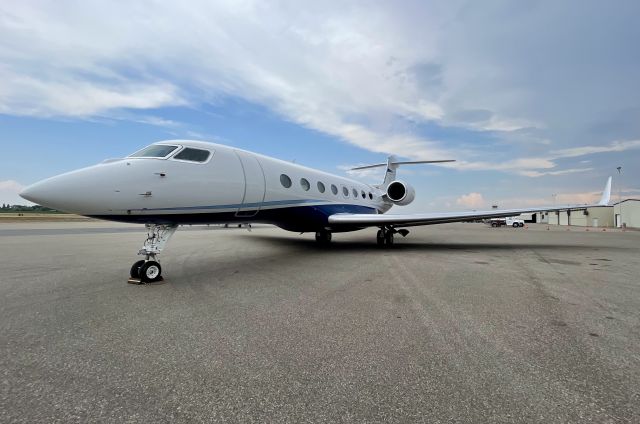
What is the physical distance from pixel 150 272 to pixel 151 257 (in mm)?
374

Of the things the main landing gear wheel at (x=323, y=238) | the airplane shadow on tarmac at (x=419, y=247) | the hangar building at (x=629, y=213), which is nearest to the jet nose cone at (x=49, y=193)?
the airplane shadow on tarmac at (x=419, y=247)

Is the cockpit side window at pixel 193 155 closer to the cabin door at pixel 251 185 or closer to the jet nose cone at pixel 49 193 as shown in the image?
the cabin door at pixel 251 185

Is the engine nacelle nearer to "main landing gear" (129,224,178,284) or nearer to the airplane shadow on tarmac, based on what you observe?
the airplane shadow on tarmac

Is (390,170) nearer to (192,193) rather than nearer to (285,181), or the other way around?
(285,181)

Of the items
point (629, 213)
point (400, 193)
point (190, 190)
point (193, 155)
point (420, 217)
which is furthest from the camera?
point (629, 213)

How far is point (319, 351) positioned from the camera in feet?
9.25

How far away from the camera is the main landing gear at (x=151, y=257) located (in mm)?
5648

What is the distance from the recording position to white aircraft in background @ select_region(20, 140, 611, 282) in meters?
5.03

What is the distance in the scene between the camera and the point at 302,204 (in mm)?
9789

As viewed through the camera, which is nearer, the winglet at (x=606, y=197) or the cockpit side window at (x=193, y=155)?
the cockpit side window at (x=193, y=155)

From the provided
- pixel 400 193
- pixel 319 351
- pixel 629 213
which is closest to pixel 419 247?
pixel 400 193

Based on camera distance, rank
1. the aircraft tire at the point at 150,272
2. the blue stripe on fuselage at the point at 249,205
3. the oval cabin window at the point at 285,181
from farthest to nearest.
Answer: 1. the oval cabin window at the point at 285,181
2. the blue stripe on fuselage at the point at 249,205
3. the aircraft tire at the point at 150,272

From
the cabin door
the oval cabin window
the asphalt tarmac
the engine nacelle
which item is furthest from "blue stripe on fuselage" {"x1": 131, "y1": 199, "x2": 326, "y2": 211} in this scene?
the engine nacelle

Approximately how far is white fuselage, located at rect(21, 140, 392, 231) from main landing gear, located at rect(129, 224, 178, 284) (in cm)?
27
